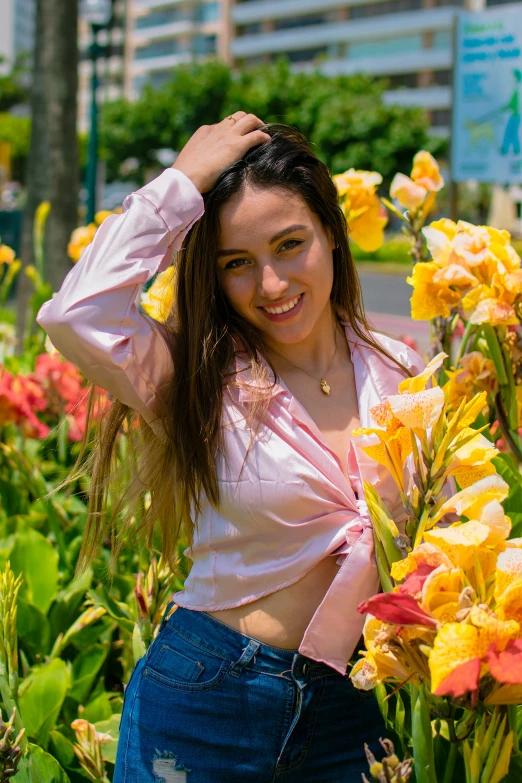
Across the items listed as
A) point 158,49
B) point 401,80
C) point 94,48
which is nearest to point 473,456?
point 94,48

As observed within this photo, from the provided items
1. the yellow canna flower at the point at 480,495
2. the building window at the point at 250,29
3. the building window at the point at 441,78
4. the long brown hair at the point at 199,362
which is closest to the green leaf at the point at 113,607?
the long brown hair at the point at 199,362

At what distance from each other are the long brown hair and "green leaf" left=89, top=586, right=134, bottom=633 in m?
0.44

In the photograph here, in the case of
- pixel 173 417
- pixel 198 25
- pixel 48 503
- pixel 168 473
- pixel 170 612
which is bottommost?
pixel 48 503

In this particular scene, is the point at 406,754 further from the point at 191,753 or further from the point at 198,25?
the point at 198,25

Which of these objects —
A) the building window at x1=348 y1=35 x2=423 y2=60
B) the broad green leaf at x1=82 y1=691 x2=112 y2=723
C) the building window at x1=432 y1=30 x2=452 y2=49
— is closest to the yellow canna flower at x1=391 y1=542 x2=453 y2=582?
the broad green leaf at x1=82 y1=691 x2=112 y2=723

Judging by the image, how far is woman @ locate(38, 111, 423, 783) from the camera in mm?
1359

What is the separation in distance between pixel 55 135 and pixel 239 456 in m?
4.51

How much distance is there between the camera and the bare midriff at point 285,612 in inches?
54.2

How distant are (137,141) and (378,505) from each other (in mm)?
43857

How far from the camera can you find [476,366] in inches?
70.7

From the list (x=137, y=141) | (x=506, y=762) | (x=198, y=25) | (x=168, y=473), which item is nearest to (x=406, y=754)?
(x=506, y=762)

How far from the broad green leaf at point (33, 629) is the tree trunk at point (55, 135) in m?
3.35

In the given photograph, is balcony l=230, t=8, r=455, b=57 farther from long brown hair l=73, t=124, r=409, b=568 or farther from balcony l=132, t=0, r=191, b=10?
long brown hair l=73, t=124, r=409, b=568

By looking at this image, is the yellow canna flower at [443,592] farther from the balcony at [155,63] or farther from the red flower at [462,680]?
the balcony at [155,63]
